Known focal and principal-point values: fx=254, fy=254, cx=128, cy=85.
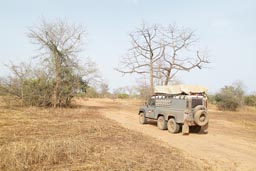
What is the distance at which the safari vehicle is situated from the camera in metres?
12.7

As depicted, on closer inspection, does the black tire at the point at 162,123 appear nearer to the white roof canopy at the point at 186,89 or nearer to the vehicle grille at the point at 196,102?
the white roof canopy at the point at 186,89

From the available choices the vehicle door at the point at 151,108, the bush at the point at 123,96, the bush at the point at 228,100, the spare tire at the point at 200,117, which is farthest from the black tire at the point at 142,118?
the bush at the point at 123,96

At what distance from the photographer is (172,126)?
13.5 m

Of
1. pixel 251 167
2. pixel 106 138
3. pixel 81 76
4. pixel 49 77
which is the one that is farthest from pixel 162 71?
pixel 251 167

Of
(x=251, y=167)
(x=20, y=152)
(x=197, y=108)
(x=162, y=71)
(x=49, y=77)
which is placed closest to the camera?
(x=20, y=152)

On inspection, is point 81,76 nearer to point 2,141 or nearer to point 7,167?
point 2,141

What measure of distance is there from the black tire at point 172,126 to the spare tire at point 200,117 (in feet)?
3.59

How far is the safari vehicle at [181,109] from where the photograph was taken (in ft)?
41.5

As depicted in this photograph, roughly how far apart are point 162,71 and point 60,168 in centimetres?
2592

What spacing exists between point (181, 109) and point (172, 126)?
3.71 feet

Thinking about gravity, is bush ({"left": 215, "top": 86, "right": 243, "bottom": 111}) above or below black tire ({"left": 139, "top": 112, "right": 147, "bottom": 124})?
above

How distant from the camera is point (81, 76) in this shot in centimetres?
2939

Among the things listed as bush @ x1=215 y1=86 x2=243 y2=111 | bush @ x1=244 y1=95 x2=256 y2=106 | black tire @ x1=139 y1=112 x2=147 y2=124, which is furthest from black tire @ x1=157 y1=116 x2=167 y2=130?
bush @ x1=244 y1=95 x2=256 y2=106

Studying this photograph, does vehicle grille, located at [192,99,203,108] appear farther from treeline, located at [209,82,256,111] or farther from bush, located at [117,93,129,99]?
bush, located at [117,93,129,99]
